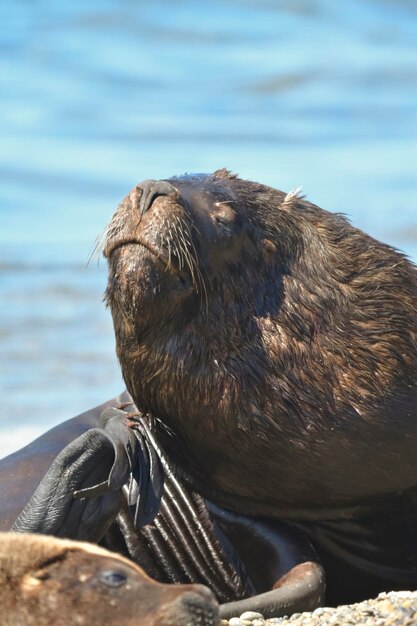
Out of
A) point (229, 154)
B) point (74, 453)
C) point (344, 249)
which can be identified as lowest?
point (74, 453)

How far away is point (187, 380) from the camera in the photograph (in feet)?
25.1

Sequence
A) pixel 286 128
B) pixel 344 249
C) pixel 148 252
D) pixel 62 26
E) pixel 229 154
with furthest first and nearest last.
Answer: pixel 62 26 < pixel 286 128 < pixel 229 154 < pixel 344 249 < pixel 148 252

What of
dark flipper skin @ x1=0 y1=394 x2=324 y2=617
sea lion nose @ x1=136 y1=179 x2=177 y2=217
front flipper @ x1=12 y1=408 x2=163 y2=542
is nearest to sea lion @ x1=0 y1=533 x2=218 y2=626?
dark flipper skin @ x1=0 y1=394 x2=324 y2=617

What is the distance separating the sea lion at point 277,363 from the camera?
25.0 ft

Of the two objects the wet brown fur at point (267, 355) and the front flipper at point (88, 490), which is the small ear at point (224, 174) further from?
the front flipper at point (88, 490)

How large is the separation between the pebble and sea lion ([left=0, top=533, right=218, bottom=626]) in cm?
134

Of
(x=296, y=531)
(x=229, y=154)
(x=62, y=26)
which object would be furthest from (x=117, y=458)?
(x=62, y=26)

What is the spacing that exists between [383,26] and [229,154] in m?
8.59

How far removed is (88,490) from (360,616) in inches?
55.9

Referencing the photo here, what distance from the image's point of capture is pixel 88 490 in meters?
7.53

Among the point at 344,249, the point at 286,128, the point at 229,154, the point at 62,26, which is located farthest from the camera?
the point at 62,26

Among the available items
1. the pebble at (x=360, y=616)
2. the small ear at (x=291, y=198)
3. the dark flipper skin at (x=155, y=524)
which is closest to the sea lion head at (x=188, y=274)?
the small ear at (x=291, y=198)

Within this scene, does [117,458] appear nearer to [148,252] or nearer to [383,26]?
[148,252]

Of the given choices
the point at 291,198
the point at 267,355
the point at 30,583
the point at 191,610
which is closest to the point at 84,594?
the point at 30,583
